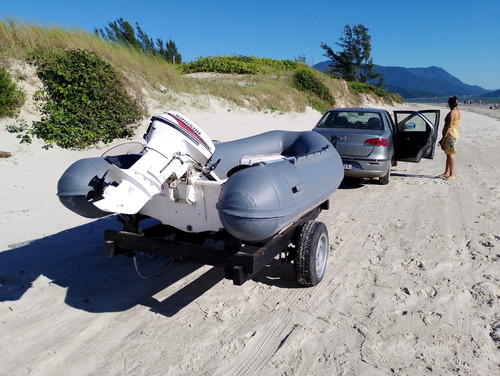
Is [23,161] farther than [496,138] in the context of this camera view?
No

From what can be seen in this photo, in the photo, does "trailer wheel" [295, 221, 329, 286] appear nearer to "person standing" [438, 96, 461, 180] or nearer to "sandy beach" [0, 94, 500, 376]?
"sandy beach" [0, 94, 500, 376]

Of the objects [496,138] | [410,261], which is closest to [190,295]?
[410,261]

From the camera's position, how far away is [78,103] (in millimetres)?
10445

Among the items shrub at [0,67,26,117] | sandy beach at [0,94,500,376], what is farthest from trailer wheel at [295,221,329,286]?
shrub at [0,67,26,117]

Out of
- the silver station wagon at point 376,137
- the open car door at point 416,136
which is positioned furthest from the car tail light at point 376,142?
the open car door at point 416,136

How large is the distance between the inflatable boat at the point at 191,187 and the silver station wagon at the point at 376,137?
378cm

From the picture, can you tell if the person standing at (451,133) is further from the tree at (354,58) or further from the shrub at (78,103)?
the tree at (354,58)

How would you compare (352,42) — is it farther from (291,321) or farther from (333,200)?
(291,321)

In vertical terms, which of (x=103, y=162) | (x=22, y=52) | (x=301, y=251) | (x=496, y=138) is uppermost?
(x=22, y=52)

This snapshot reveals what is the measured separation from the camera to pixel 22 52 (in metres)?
10.7

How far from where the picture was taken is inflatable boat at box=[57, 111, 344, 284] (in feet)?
9.64

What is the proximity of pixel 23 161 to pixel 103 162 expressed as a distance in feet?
19.7

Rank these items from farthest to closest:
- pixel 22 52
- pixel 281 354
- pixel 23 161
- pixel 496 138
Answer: pixel 496 138
pixel 22 52
pixel 23 161
pixel 281 354

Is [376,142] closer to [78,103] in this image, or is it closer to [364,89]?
[78,103]
